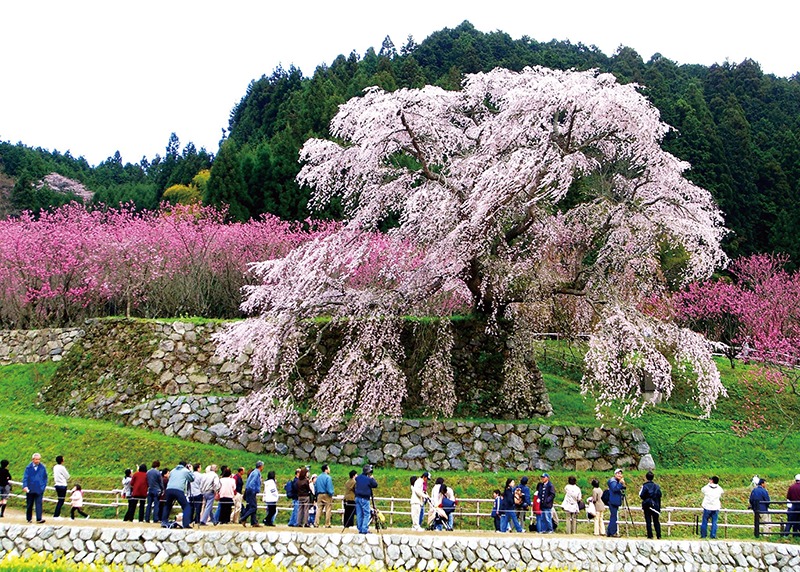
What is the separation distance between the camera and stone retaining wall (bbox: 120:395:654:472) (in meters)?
18.6

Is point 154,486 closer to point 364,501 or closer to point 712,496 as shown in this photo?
point 364,501

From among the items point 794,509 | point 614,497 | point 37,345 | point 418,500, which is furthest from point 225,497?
point 37,345

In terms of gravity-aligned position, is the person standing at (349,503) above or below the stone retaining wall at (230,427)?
below

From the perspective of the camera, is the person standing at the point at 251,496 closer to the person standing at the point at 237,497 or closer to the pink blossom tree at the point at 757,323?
the person standing at the point at 237,497

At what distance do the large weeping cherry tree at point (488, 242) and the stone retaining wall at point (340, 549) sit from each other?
480 centimetres

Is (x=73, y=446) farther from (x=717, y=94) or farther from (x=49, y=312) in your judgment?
(x=717, y=94)

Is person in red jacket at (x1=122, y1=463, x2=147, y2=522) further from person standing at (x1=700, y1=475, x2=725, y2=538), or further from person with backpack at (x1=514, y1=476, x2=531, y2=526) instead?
person standing at (x1=700, y1=475, x2=725, y2=538)

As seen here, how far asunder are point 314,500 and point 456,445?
18.6 feet

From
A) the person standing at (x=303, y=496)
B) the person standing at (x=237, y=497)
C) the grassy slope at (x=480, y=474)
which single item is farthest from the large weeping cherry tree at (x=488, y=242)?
the person standing at (x=303, y=496)

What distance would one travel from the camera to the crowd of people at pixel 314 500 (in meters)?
12.5

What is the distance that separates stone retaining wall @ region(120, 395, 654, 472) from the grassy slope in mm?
440

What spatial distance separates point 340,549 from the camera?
12.1 meters

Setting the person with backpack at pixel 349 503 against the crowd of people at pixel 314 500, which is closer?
the crowd of people at pixel 314 500

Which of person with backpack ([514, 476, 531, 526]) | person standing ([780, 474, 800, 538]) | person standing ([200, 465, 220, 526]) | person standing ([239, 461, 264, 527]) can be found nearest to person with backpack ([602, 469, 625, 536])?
person with backpack ([514, 476, 531, 526])
